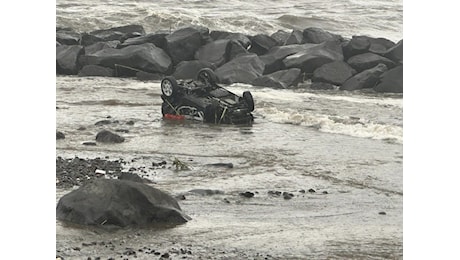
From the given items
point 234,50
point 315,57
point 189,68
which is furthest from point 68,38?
point 315,57

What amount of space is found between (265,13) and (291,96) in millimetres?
18540

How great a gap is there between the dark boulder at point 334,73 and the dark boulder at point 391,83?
110cm

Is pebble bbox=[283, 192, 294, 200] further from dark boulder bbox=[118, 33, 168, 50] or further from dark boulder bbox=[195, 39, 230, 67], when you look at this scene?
dark boulder bbox=[118, 33, 168, 50]

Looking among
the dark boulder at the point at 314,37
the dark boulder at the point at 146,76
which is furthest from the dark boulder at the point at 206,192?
the dark boulder at the point at 314,37

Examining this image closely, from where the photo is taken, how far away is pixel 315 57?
2108cm

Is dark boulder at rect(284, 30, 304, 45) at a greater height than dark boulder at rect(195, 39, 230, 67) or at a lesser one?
greater

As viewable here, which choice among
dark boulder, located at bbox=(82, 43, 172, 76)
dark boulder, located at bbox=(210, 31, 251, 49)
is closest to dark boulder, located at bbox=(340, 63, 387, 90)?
dark boulder, located at bbox=(82, 43, 172, 76)

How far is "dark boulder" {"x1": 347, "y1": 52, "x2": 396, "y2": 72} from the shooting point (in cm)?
2084

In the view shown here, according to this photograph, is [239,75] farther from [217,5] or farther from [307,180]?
[217,5]

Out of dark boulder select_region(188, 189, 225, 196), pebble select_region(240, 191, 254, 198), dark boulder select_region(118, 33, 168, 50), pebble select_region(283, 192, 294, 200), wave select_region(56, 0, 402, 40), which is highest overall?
wave select_region(56, 0, 402, 40)

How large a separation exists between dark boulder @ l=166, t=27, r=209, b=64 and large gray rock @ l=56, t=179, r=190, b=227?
52.8 feet

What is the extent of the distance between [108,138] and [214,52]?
11368mm

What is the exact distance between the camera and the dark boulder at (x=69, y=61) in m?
21.5

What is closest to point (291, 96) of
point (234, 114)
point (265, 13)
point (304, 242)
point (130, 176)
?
point (234, 114)
